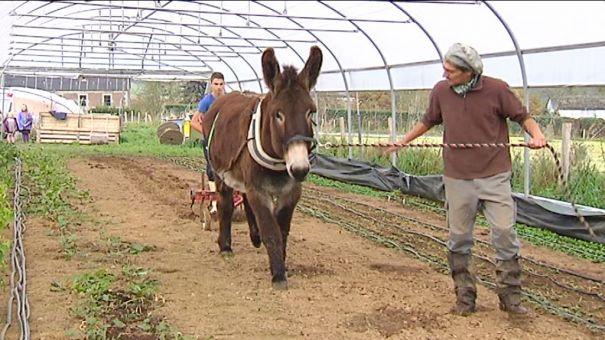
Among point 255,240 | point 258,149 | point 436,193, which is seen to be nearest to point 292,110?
point 258,149

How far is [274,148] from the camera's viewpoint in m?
5.43

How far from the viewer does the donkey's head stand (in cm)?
508

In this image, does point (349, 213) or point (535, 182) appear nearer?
point (349, 213)

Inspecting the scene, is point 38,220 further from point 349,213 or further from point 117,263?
point 349,213

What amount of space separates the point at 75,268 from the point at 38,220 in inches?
104

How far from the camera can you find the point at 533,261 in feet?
23.2

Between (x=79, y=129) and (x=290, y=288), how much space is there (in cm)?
2186

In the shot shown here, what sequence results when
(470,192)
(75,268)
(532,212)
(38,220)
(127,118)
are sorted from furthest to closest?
(127,118) < (532,212) < (38,220) < (75,268) < (470,192)

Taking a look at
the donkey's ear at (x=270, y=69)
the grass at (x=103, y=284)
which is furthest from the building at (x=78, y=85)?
the donkey's ear at (x=270, y=69)

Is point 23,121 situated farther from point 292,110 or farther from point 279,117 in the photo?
point 292,110

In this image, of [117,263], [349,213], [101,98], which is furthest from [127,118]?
[117,263]

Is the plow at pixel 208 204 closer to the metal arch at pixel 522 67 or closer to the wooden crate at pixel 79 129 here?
the metal arch at pixel 522 67

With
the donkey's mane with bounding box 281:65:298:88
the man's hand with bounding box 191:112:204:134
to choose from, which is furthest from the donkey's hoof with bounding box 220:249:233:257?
the donkey's mane with bounding box 281:65:298:88

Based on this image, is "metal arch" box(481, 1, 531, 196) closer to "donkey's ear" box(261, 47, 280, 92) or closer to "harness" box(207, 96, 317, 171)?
"harness" box(207, 96, 317, 171)
